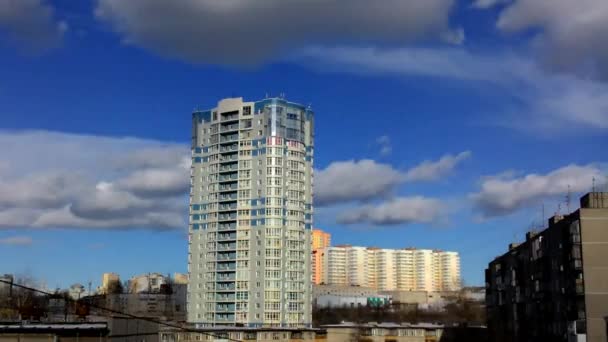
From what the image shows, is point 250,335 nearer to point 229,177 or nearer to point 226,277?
point 226,277

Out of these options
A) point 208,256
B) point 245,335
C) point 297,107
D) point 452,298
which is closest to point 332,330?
point 245,335

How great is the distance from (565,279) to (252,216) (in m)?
63.4

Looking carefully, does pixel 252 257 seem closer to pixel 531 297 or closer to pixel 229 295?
pixel 229 295

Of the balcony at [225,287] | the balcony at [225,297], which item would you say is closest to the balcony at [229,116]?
the balcony at [225,287]

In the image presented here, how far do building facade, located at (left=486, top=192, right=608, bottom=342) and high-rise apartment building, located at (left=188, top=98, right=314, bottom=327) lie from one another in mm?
44738

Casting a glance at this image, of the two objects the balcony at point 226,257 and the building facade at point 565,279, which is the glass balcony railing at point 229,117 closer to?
the balcony at point 226,257

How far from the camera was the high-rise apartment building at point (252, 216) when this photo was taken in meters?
105

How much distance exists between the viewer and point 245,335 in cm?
8481

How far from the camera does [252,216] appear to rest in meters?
108

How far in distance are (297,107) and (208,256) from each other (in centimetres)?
2774

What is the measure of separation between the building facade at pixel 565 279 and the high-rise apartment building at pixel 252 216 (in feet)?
147

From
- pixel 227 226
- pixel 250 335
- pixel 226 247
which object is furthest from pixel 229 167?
pixel 250 335

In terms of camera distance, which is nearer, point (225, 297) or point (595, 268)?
point (595, 268)

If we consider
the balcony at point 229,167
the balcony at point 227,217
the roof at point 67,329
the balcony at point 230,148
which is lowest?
the roof at point 67,329
